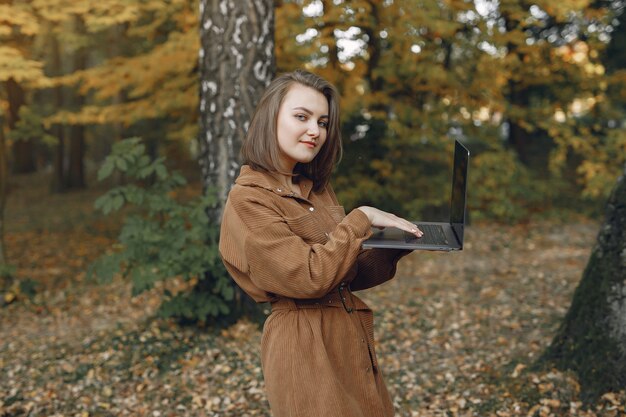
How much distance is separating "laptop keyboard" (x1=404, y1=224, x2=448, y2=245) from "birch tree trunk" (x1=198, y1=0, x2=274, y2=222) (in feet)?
9.95

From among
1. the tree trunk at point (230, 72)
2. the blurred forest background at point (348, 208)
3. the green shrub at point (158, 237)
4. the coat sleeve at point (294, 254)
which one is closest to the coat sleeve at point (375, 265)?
the coat sleeve at point (294, 254)

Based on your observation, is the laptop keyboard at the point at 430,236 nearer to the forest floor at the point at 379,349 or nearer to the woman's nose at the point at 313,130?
the woman's nose at the point at 313,130

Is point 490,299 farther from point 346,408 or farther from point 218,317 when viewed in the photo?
point 346,408

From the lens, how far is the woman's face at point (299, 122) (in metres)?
1.94

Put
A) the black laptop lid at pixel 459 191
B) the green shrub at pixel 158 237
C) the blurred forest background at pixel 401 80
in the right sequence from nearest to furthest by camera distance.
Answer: the black laptop lid at pixel 459 191, the green shrub at pixel 158 237, the blurred forest background at pixel 401 80

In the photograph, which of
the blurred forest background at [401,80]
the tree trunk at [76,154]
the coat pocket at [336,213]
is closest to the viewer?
the coat pocket at [336,213]

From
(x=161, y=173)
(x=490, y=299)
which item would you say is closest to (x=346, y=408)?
(x=161, y=173)

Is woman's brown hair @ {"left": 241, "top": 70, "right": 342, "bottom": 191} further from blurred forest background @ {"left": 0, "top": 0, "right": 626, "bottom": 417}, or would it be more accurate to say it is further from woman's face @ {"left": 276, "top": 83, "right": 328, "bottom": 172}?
blurred forest background @ {"left": 0, "top": 0, "right": 626, "bottom": 417}

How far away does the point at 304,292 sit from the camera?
5.69ft

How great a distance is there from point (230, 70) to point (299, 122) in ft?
9.83

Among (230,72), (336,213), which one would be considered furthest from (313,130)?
(230,72)

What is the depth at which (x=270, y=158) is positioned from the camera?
1.95 metres

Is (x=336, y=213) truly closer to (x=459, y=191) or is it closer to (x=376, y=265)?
(x=376, y=265)

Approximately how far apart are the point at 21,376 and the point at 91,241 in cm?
660
